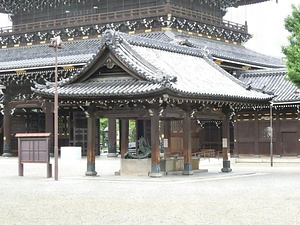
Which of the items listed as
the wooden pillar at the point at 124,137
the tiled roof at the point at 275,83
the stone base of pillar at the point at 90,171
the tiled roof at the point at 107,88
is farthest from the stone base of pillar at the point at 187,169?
the tiled roof at the point at 275,83

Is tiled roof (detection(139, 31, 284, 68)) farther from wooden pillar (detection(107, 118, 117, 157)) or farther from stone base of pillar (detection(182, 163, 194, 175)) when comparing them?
stone base of pillar (detection(182, 163, 194, 175))

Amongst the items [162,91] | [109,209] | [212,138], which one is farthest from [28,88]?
[109,209]

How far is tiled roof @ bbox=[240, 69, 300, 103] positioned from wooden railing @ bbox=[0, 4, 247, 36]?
20.8 feet

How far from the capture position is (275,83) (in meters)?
50.0

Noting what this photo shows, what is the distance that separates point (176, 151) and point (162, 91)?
5.79m

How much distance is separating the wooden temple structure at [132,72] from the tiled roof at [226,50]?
0.51 feet

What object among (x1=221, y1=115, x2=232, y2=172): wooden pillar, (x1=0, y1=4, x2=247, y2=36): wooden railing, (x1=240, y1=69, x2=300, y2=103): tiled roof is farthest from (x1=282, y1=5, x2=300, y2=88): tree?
(x1=0, y1=4, x2=247, y2=36): wooden railing

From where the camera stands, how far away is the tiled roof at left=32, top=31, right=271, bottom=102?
91.6 ft

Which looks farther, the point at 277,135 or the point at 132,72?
the point at 277,135

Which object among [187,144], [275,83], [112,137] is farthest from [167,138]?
[112,137]

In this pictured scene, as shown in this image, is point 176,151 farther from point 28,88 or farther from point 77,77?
point 28,88

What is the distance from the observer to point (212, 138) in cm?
5588

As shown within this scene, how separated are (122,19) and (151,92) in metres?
27.6

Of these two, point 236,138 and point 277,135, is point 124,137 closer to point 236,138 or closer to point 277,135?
point 277,135
